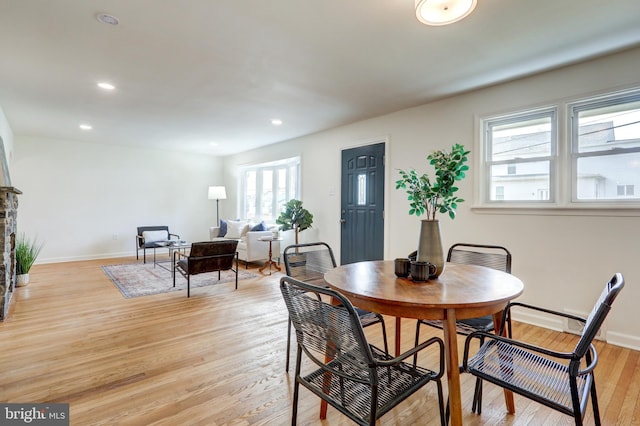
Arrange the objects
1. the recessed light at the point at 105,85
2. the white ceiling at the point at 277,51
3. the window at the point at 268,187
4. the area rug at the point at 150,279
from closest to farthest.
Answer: the white ceiling at the point at 277,51, the recessed light at the point at 105,85, the area rug at the point at 150,279, the window at the point at 268,187

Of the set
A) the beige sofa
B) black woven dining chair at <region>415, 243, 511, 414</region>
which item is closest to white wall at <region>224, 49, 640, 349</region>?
black woven dining chair at <region>415, 243, 511, 414</region>

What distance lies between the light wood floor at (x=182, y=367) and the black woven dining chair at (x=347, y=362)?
1.60 feet

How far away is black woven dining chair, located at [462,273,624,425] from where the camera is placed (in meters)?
1.13

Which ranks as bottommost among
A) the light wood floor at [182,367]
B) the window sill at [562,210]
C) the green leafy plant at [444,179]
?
the light wood floor at [182,367]

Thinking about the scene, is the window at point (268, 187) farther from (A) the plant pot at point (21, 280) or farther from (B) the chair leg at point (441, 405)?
(B) the chair leg at point (441, 405)

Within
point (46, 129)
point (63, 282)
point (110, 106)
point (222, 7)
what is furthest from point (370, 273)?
point (46, 129)

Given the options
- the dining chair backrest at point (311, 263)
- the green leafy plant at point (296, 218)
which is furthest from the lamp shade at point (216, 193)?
the dining chair backrest at point (311, 263)

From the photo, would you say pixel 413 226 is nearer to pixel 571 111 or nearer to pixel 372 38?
pixel 571 111

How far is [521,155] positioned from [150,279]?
5.08m

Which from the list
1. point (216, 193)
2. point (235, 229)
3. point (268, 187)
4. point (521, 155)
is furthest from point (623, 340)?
point (216, 193)

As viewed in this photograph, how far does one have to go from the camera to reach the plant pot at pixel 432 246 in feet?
5.64

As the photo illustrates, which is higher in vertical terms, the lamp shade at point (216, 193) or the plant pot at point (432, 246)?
the lamp shade at point (216, 193)

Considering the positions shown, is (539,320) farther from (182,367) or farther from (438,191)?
(182,367)

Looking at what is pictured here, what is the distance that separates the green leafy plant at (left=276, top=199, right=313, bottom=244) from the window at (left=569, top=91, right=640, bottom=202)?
3.49 m
